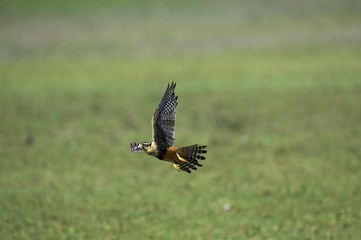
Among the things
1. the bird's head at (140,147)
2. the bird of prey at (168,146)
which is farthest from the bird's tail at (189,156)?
the bird's head at (140,147)

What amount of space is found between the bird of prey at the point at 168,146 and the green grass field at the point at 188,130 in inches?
90.1

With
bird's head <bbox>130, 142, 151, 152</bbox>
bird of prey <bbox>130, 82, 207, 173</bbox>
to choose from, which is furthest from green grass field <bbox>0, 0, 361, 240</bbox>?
bird's head <bbox>130, 142, 151, 152</bbox>

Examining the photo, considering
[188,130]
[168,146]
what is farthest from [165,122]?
[188,130]

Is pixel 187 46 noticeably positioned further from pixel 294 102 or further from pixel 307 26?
pixel 294 102

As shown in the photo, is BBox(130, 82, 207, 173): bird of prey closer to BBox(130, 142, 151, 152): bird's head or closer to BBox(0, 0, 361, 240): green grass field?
BBox(130, 142, 151, 152): bird's head

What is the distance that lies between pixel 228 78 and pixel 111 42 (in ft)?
43.1

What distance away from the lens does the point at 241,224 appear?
1286 cm

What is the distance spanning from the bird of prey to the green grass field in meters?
2.29

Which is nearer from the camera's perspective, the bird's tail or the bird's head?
the bird's head

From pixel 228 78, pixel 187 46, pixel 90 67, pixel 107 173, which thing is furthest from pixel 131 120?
pixel 187 46

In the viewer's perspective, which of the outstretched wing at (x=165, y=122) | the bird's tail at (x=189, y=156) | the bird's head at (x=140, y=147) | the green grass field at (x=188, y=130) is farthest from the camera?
the green grass field at (x=188, y=130)

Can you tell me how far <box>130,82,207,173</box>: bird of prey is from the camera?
10.5 m

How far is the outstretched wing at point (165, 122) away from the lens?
10828mm

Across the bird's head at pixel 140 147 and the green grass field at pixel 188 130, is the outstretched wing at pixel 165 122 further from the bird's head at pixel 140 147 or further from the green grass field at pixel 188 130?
the green grass field at pixel 188 130
